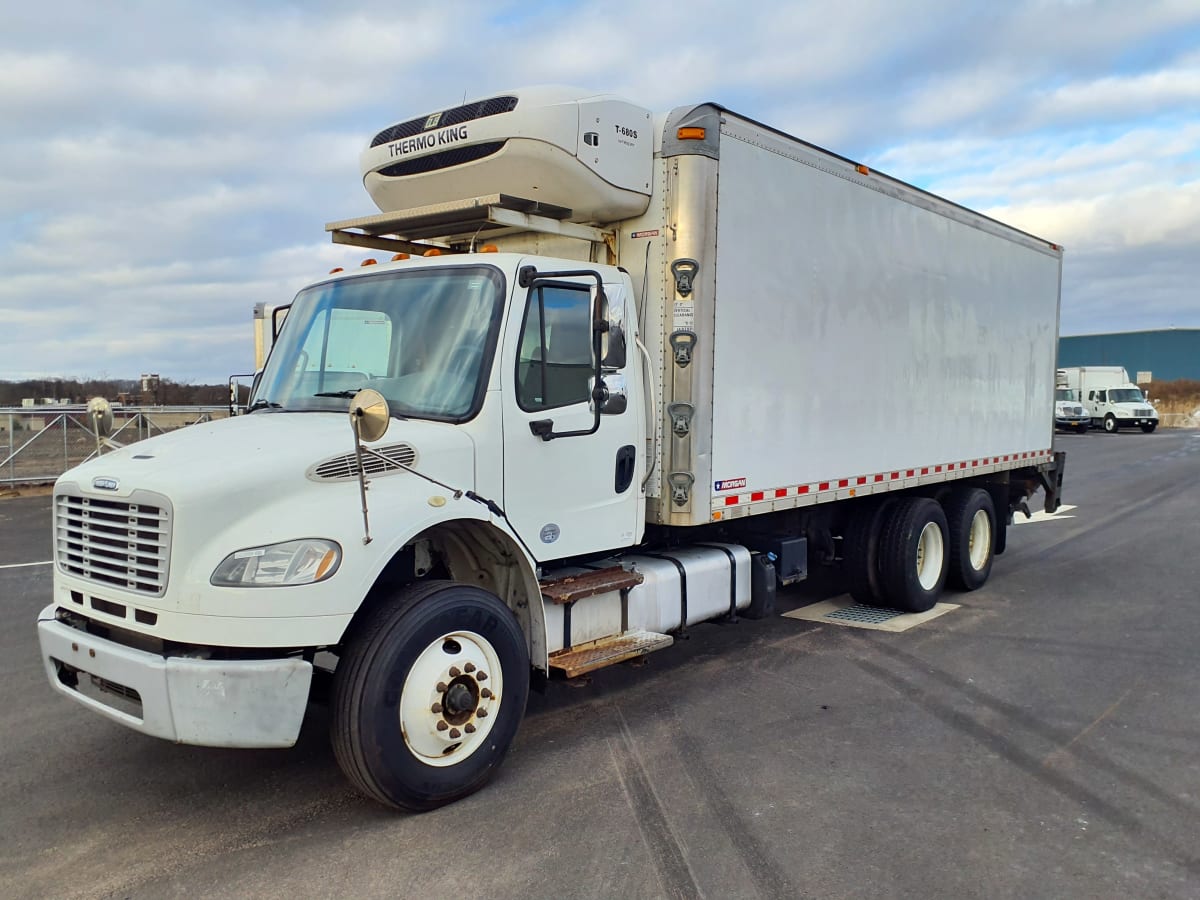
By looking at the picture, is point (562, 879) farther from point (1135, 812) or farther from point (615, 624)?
point (1135, 812)

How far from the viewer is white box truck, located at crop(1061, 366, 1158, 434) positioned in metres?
42.6

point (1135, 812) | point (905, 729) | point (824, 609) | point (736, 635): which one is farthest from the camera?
point (824, 609)

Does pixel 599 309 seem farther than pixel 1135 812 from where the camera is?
Yes

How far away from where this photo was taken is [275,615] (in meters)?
3.73

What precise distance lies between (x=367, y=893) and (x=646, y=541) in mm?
3318

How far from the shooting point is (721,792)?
4422mm

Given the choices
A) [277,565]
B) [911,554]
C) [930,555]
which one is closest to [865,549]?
[911,554]

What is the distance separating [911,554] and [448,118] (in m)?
5.41

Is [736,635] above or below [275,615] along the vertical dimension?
below

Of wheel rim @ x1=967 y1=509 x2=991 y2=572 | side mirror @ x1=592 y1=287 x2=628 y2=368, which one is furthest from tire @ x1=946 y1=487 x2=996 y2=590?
side mirror @ x1=592 y1=287 x2=628 y2=368

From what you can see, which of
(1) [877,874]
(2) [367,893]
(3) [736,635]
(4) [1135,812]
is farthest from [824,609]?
(2) [367,893]

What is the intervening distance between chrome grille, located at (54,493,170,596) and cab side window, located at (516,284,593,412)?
1827 mm

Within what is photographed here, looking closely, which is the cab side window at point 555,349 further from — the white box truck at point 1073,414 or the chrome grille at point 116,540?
the white box truck at point 1073,414

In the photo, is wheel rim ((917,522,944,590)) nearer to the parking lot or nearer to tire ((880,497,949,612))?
tire ((880,497,949,612))
